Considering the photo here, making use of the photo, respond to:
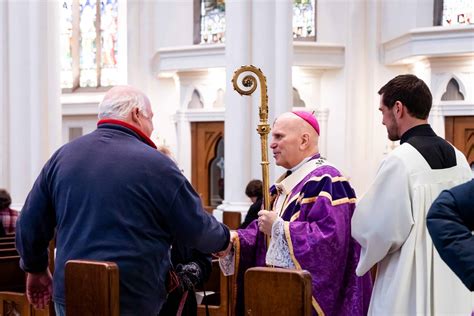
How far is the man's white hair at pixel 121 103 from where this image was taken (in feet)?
11.6

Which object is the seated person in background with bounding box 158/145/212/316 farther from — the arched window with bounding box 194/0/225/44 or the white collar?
the arched window with bounding box 194/0/225/44

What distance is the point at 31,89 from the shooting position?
1098cm

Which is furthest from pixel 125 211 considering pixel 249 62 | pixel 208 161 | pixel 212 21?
pixel 212 21

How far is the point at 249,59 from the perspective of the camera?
964 cm

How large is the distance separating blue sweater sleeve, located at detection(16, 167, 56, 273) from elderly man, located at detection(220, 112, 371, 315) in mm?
1043

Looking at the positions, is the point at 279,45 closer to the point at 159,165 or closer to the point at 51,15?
the point at 51,15

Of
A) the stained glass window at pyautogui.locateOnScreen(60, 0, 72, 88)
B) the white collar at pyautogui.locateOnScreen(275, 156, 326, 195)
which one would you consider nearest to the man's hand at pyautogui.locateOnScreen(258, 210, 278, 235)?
the white collar at pyautogui.locateOnScreen(275, 156, 326, 195)

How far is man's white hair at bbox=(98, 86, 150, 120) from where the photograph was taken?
3539 mm

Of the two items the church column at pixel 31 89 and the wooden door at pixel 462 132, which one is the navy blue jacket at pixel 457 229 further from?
the wooden door at pixel 462 132

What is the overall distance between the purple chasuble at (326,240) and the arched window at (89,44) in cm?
1264

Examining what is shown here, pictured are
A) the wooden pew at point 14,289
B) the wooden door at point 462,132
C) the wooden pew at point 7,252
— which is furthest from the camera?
the wooden door at point 462,132

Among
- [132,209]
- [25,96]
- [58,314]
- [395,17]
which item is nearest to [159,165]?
[132,209]

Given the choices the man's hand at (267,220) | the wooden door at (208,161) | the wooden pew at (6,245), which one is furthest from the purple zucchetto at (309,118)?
the wooden door at (208,161)

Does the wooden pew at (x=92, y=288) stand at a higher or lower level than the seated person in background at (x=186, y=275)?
higher
